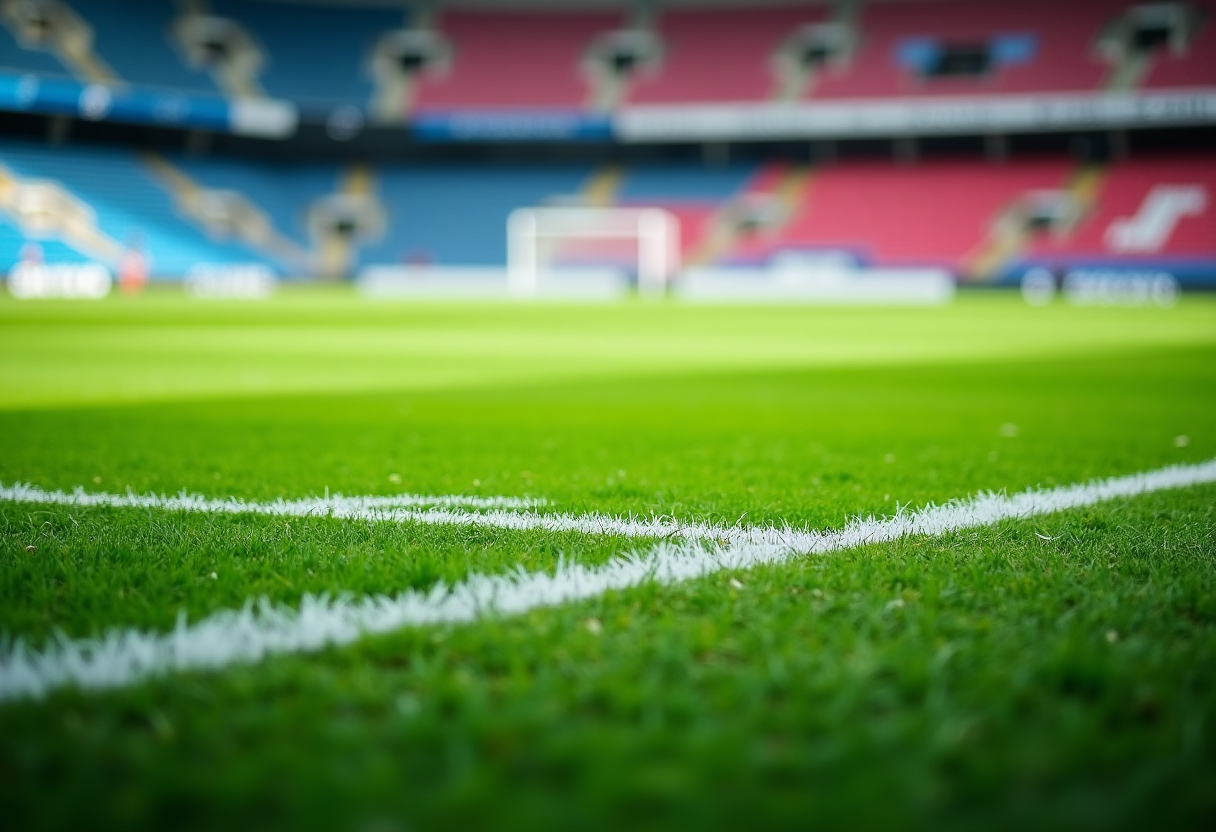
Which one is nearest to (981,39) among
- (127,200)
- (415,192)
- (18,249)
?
(415,192)

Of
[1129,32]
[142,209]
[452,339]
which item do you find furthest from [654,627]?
[1129,32]

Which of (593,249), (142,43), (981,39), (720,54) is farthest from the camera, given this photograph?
(720,54)

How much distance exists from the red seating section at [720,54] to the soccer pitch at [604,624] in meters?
35.3

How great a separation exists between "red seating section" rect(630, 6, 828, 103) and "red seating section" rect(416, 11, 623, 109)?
2.49 metres

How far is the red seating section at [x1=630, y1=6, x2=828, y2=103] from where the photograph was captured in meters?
40.0

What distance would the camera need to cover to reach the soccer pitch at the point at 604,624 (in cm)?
161

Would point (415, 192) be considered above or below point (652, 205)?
above

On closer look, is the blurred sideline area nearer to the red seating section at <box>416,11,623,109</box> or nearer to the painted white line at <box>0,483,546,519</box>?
the red seating section at <box>416,11,623,109</box>

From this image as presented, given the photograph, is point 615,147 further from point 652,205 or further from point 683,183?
point 683,183

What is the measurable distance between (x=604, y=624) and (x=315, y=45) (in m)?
43.5

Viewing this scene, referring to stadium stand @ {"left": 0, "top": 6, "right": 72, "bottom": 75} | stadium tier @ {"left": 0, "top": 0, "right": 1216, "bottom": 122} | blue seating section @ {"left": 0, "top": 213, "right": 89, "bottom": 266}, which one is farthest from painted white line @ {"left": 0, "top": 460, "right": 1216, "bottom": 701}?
stadium tier @ {"left": 0, "top": 0, "right": 1216, "bottom": 122}

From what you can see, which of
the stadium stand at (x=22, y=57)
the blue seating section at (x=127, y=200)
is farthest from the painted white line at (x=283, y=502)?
the stadium stand at (x=22, y=57)

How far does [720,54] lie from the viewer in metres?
40.9

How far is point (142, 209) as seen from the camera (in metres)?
35.8
